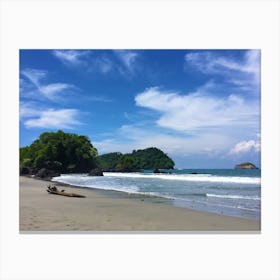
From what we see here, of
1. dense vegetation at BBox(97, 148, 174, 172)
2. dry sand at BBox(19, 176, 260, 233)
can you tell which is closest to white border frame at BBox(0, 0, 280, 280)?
dry sand at BBox(19, 176, 260, 233)

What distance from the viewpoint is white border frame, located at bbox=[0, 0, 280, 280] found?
4.82 m

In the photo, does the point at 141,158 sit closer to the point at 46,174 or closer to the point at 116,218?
the point at 116,218

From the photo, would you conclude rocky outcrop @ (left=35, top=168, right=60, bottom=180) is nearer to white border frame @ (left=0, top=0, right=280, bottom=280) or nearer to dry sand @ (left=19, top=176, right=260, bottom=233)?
dry sand @ (left=19, top=176, right=260, bottom=233)

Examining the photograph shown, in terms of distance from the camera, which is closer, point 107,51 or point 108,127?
point 107,51

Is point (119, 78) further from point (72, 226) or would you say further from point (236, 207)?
point (236, 207)

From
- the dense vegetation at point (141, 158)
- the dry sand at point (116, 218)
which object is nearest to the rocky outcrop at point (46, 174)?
the dense vegetation at point (141, 158)

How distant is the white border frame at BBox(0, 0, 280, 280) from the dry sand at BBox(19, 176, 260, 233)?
0.68ft

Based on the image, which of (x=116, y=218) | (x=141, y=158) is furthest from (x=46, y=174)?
(x=116, y=218)

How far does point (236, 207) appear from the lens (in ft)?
23.8

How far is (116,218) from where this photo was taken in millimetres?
5758
